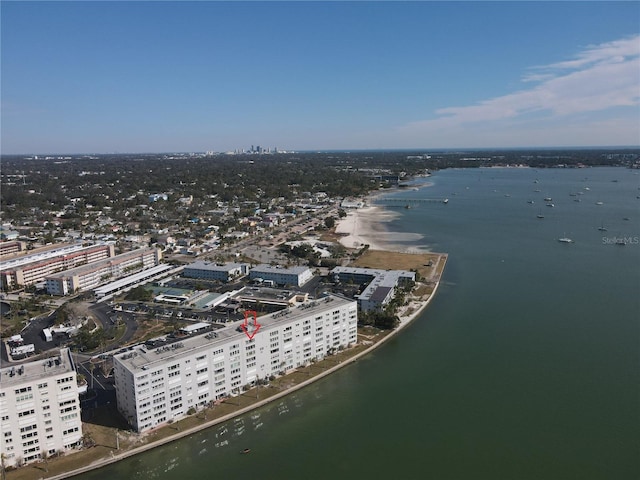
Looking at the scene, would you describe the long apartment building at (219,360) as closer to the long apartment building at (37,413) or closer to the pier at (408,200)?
the long apartment building at (37,413)

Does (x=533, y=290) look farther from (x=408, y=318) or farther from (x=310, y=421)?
(x=310, y=421)

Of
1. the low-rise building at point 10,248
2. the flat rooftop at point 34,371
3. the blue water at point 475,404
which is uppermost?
the flat rooftop at point 34,371

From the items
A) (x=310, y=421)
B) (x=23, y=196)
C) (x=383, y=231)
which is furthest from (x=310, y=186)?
(x=310, y=421)

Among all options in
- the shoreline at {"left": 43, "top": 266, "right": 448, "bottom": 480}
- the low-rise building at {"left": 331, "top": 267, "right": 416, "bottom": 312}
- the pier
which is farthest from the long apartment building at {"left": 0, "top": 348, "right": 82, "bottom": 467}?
the pier

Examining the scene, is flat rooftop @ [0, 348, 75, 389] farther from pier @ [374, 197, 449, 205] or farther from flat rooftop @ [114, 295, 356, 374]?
pier @ [374, 197, 449, 205]

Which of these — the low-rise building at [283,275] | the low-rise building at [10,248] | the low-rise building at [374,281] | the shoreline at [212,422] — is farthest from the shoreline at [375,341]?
the low-rise building at [10,248]
